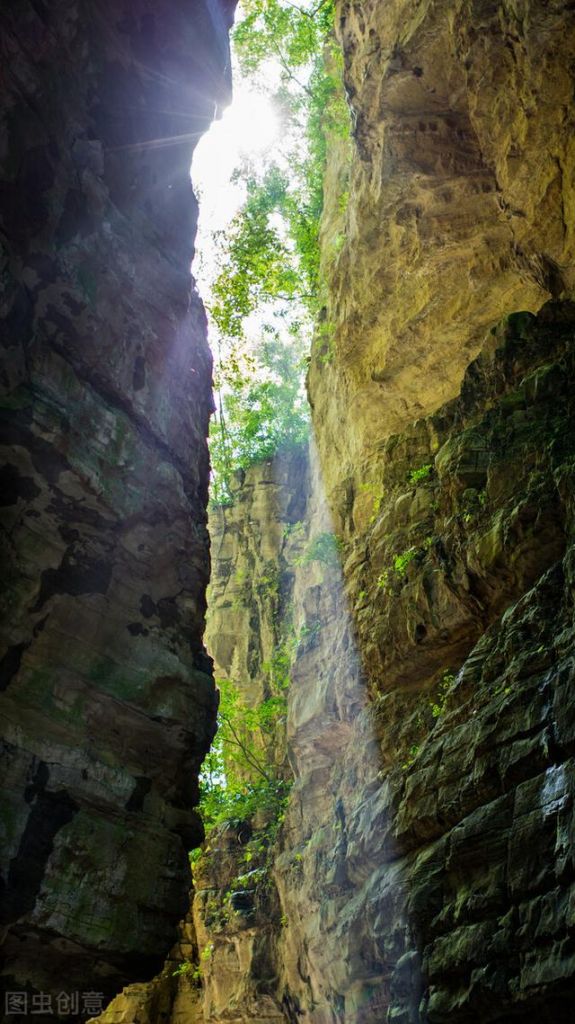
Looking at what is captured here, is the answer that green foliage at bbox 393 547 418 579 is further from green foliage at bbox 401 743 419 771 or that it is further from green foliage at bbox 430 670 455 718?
green foliage at bbox 401 743 419 771

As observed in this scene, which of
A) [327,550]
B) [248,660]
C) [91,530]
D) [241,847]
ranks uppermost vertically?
[248,660]

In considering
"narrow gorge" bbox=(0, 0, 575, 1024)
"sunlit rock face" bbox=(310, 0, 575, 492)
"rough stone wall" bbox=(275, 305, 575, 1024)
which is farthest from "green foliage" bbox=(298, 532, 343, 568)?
"sunlit rock face" bbox=(310, 0, 575, 492)

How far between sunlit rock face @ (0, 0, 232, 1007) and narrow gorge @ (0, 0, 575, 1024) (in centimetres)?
4

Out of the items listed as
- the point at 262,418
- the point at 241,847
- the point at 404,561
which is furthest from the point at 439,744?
the point at 262,418

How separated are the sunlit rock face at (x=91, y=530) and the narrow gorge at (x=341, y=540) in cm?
4

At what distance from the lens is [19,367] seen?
7.87 m

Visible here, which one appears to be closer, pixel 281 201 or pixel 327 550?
pixel 327 550

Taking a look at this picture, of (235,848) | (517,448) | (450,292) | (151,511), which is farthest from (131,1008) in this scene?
(450,292)

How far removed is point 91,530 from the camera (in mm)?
8547

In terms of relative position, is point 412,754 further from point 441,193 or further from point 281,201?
point 281,201

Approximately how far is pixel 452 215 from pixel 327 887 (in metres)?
10.8

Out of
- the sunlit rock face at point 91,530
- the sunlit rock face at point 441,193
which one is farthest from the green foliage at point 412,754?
the sunlit rock face at point 441,193

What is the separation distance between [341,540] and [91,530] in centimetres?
780

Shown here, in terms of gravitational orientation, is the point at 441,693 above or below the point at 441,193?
below
